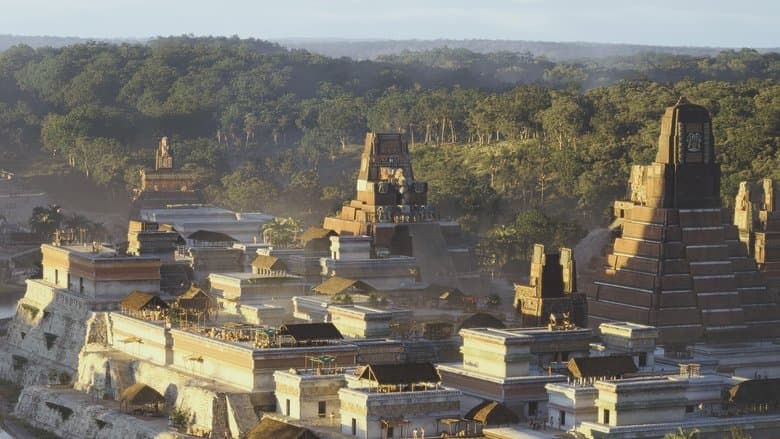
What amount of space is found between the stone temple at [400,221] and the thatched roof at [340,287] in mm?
13929

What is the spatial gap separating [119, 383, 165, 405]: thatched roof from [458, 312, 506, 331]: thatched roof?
48.4ft

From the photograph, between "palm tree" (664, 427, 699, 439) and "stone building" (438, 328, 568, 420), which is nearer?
"palm tree" (664, 427, 699, 439)

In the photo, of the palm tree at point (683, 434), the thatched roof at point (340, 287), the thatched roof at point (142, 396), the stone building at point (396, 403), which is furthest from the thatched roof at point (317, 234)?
the palm tree at point (683, 434)

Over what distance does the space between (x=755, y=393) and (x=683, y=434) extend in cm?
861

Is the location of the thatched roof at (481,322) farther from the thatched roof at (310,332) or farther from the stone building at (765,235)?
the stone building at (765,235)

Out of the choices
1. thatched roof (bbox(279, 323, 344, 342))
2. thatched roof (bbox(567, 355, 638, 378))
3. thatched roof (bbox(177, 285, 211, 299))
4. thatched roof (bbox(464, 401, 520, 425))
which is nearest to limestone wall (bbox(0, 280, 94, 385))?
thatched roof (bbox(177, 285, 211, 299))

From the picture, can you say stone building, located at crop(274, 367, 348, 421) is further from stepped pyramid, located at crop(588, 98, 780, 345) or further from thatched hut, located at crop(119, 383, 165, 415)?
stepped pyramid, located at crop(588, 98, 780, 345)

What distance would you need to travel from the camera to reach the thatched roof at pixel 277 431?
85.6 metres

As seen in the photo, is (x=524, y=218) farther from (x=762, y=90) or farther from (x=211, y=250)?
(x=762, y=90)

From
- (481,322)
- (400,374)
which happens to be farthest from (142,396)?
(481,322)

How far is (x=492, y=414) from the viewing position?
8769 centimetres

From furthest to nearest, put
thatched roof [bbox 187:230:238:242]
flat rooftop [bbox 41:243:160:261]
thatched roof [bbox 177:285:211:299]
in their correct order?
thatched roof [bbox 187:230:238:242] → flat rooftop [bbox 41:243:160:261] → thatched roof [bbox 177:285:211:299]

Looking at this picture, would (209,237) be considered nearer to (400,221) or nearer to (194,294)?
(400,221)

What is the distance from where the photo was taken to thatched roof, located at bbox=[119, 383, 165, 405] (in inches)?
3895
